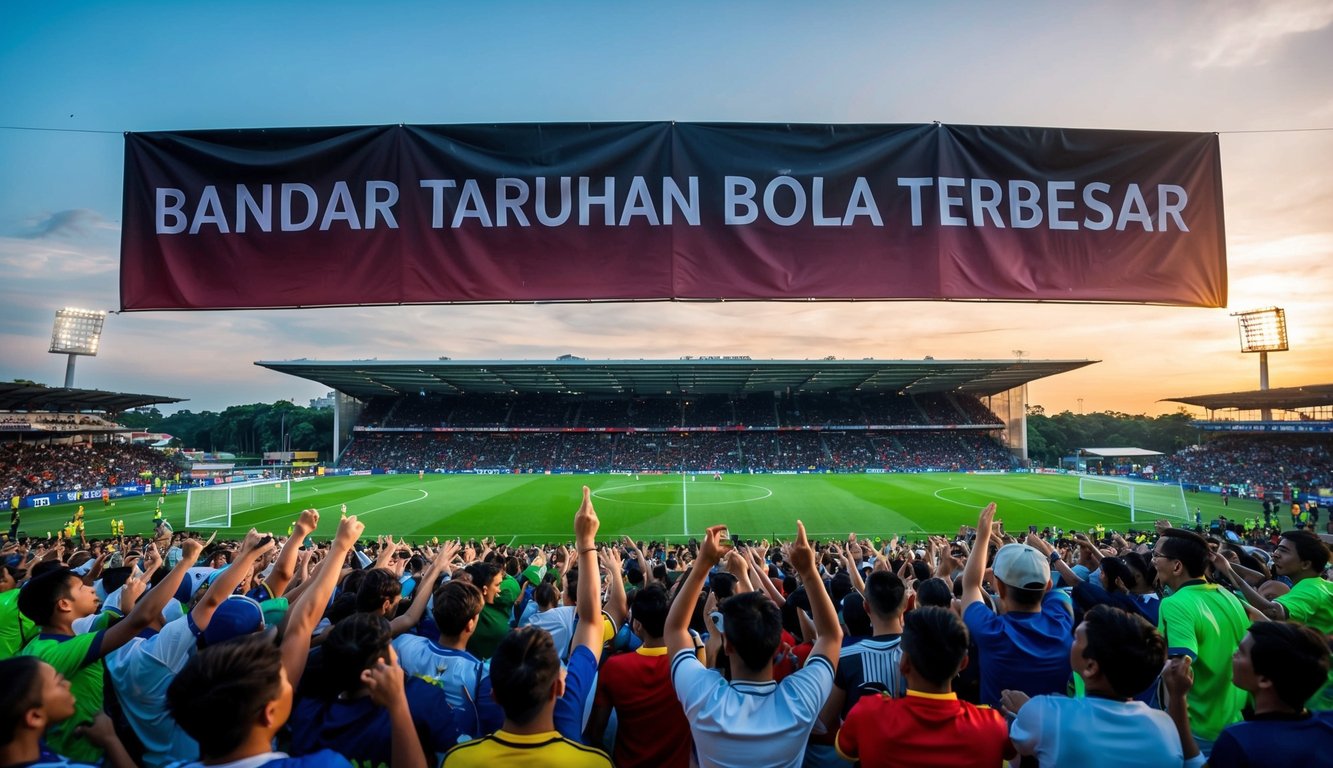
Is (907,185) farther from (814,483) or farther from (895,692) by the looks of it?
(814,483)

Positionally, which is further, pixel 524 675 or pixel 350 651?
pixel 350 651

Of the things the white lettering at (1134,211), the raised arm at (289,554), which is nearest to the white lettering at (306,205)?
the raised arm at (289,554)

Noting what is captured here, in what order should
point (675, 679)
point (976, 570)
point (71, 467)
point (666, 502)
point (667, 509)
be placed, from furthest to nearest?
point (71, 467) → point (666, 502) → point (667, 509) → point (976, 570) → point (675, 679)

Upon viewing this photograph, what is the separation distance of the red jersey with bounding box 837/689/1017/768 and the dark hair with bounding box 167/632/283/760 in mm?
2047

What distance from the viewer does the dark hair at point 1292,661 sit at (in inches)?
88.1

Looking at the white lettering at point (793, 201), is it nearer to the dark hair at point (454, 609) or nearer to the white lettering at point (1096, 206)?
the white lettering at point (1096, 206)

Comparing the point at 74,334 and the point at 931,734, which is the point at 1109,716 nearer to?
the point at 931,734

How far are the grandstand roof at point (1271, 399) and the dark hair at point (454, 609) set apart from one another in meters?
64.7

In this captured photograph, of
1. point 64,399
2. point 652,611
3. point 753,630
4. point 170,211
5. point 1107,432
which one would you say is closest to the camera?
point 753,630

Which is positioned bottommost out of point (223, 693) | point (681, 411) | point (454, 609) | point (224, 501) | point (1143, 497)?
point (224, 501)

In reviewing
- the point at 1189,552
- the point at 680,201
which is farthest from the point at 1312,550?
the point at 680,201

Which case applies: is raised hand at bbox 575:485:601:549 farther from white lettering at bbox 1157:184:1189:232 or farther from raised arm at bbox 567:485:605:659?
white lettering at bbox 1157:184:1189:232

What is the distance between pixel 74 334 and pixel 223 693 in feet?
244

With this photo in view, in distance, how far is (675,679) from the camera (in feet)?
7.95
